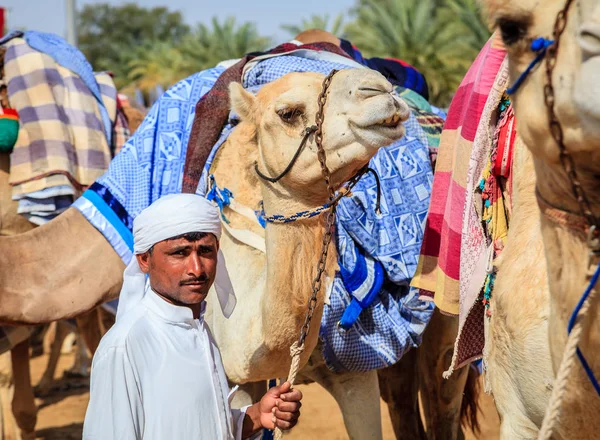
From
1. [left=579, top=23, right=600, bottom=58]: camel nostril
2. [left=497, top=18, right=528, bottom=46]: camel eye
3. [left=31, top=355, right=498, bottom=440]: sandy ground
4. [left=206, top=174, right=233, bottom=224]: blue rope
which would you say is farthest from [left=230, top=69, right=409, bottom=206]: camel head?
[left=31, top=355, right=498, bottom=440]: sandy ground

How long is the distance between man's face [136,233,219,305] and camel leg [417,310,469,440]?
2376mm

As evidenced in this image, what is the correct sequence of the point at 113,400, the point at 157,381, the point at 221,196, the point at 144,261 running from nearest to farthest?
1. the point at 113,400
2. the point at 157,381
3. the point at 144,261
4. the point at 221,196

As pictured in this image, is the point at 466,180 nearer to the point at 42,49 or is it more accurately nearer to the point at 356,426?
the point at 356,426

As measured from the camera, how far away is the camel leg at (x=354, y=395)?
153 inches

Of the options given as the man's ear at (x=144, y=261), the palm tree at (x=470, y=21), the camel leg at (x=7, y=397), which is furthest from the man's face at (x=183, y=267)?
the palm tree at (x=470, y=21)

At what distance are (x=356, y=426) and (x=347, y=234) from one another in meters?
0.87

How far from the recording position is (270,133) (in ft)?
10.3

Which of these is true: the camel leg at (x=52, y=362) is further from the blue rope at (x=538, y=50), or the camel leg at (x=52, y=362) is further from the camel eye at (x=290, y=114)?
the blue rope at (x=538, y=50)

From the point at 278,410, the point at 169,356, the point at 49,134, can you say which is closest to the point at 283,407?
the point at 278,410

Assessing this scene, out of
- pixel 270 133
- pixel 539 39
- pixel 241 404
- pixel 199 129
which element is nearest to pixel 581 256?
pixel 539 39

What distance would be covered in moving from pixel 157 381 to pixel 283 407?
38cm

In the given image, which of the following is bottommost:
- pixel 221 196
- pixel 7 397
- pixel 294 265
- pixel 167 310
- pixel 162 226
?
pixel 7 397

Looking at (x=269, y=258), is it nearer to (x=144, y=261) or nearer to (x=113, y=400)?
(x=144, y=261)

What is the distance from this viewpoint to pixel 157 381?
2.33 meters
